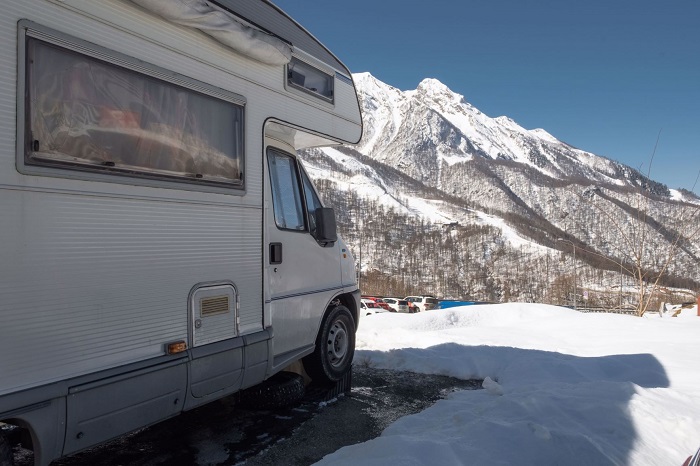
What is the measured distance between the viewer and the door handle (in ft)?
14.5

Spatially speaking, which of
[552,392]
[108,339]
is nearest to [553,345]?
[552,392]

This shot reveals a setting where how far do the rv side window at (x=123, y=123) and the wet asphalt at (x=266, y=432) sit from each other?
79.8 inches

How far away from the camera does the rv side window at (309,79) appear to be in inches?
185

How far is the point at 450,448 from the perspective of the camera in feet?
11.7

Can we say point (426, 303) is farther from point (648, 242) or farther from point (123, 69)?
A: point (123, 69)

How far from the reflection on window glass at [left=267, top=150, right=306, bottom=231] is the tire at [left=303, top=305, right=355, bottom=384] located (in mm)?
1173

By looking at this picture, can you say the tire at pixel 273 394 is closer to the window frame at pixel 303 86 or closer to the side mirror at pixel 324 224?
the side mirror at pixel 324 224

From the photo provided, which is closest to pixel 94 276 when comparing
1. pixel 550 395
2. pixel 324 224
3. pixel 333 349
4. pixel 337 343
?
pixel 324 224

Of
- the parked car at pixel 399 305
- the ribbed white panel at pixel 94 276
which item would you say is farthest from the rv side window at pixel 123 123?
the parked car at pixel 399 305

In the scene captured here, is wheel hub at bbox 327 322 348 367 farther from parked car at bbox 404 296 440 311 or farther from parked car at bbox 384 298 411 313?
parked car at bbox 404 296 440 311

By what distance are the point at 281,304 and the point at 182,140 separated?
67.8 inches

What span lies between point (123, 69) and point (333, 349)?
359 cm

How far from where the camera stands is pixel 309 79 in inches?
197

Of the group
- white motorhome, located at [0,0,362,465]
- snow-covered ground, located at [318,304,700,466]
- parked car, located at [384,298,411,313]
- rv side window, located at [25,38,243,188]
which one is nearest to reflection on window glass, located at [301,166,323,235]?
white motorhome, located at [0,0,362,465]
